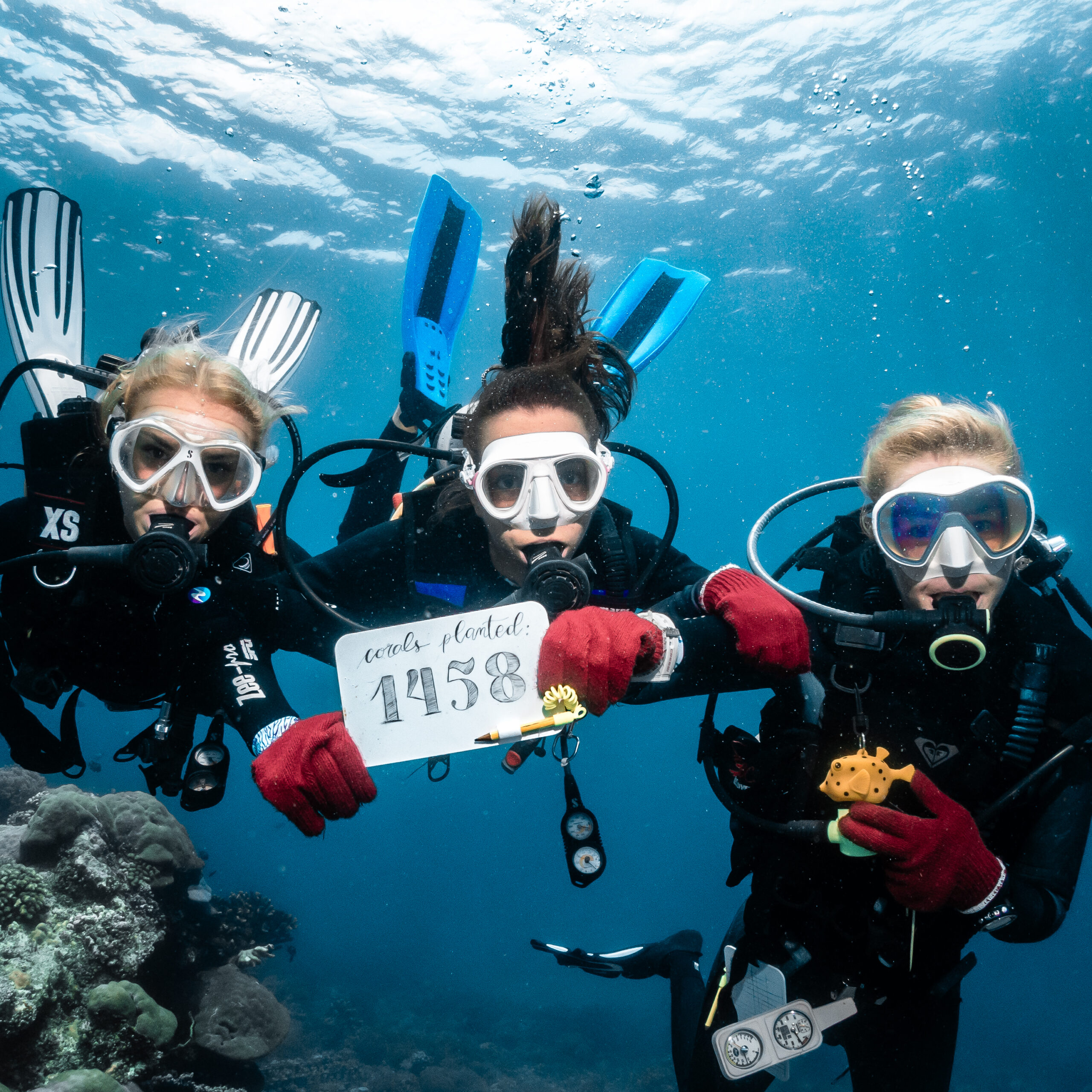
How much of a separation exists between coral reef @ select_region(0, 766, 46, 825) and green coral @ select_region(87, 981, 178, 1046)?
5.77 meters

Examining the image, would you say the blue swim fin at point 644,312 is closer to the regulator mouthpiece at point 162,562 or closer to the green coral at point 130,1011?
the regulator mouthpiece at point 162,562

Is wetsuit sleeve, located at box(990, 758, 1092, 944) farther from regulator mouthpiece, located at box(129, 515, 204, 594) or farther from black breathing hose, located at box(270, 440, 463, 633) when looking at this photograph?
regulator mouthpiece, located at box(129, 515, 204, 594)

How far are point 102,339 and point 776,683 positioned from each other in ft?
111

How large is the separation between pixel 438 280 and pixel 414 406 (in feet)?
3.65

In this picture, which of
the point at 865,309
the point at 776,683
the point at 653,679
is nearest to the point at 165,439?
the point at 653,679

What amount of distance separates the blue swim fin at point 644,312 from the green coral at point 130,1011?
24.2ft

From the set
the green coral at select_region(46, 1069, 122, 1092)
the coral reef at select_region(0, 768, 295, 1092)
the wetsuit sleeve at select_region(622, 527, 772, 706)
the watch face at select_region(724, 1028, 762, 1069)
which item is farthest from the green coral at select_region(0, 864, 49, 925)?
the wetsuit sleeve at select_region(622, 527, 772, 706)

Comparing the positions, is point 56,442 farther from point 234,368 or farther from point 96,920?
point 96,920

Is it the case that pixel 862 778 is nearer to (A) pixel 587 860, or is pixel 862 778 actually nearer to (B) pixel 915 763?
(B) pixel 915 763

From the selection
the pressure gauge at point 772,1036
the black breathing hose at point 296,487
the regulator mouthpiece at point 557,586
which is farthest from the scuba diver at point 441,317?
the pressure gauge at point 772,1036

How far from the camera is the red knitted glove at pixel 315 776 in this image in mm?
1854

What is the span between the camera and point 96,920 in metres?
5.86

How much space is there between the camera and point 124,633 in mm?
2961

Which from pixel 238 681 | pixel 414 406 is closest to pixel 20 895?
pixel 238 681
